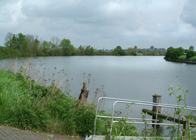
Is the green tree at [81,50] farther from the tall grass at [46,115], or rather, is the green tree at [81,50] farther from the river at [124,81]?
the tall grass at [46,115]

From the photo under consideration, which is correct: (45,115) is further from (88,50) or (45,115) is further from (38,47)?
(88,50)

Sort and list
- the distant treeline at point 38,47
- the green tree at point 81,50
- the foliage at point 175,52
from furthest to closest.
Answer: the green tree at point 81,50
the foliage at point 175,52
the distant treeline at point 38,47

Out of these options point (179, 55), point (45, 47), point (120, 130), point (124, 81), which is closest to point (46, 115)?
point (120, 130)

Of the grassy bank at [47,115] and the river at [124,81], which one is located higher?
the grassy bank at [47,115]

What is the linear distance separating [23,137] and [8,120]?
92 cm

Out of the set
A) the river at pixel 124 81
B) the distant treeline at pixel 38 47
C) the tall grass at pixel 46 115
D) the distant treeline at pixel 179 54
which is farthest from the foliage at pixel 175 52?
the tall grass at pixel 46 115

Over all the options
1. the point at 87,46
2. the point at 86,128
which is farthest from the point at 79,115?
the point at 87,46

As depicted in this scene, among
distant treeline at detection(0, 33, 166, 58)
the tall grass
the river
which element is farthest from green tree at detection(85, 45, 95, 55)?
the tall grass

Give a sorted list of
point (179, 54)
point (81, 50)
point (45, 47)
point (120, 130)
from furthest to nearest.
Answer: point (81, 50) < point (179, 54) < point (45, 47) < point (120, 130)

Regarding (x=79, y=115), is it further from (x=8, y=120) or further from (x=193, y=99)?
(x=193, y=99)

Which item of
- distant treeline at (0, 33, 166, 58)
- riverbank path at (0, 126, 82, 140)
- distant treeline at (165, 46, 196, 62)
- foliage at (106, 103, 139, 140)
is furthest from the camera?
distant treeline at (165, 46, 196, 62)

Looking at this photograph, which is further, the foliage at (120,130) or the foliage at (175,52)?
the foliage at (175,52)

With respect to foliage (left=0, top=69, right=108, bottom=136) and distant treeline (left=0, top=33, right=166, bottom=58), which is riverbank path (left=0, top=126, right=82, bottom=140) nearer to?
foliage (left=0, top=69, right=108, bottom=136)

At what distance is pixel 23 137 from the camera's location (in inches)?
199
